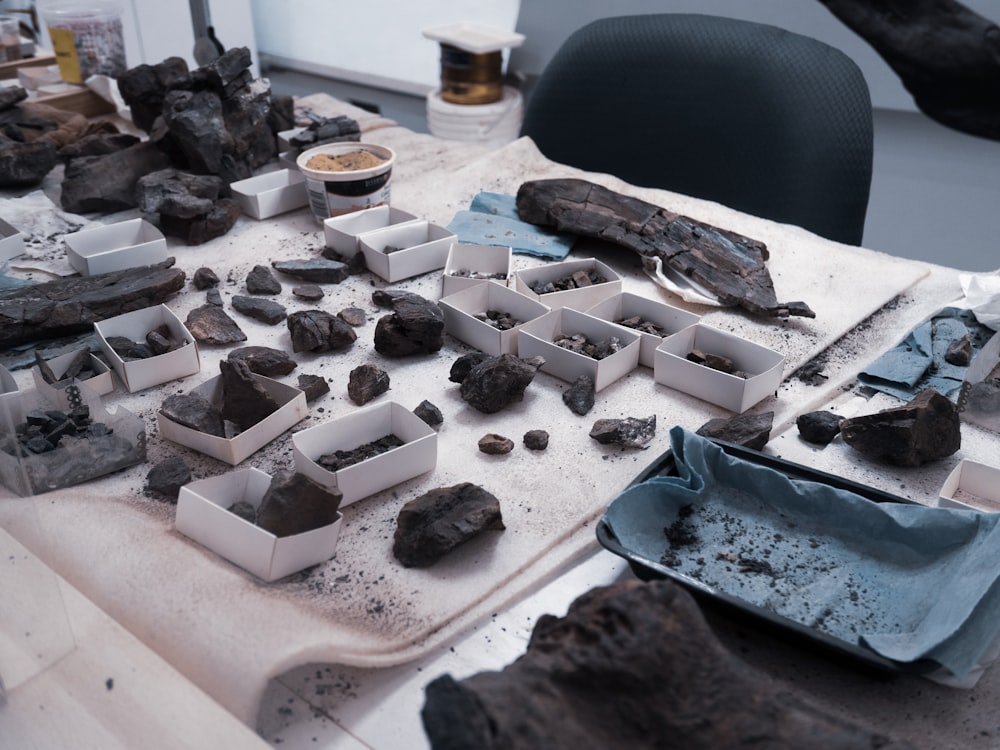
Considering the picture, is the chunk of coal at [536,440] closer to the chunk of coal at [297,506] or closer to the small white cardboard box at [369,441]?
the small white cardboard box at [369,441]

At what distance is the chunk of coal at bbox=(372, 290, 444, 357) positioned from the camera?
6.04 feet

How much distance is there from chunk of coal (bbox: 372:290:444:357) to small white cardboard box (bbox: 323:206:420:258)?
0.43 m

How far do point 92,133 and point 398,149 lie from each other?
0.99 metres

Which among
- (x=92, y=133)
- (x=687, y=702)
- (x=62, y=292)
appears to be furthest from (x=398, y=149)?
(x=687, y=702)

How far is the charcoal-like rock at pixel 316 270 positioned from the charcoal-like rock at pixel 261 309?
140mm

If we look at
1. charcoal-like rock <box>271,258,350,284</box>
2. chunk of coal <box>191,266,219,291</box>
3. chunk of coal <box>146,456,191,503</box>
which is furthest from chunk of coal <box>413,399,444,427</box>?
chunk of coal <box>191,266,219,291</box>

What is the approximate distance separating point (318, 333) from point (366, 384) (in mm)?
210

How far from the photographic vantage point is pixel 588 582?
4.28 feet

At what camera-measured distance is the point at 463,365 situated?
176 cm

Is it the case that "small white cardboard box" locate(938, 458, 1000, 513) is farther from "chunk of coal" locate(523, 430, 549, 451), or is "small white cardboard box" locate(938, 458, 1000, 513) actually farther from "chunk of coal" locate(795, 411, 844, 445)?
"chunk of coal" locate(523, 430, 549, 451)

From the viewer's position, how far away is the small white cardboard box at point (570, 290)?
203 cm

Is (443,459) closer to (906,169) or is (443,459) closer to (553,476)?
(553,476)

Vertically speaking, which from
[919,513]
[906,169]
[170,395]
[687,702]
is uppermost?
[687,702]

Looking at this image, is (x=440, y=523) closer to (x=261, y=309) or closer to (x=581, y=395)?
(x=581, y=395)
